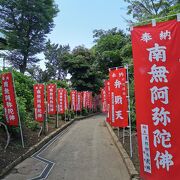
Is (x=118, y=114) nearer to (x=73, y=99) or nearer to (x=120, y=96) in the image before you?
(x=120, y=96)

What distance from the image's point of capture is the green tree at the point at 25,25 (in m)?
40.3

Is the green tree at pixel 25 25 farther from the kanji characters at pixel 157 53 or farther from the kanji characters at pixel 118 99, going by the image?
the kanji characters at pixel 157 53

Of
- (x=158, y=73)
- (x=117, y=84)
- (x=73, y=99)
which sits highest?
(x=117, y=84)

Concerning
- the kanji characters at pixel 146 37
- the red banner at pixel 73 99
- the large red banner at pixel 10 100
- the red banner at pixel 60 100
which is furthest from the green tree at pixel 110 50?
the kanji characters at pixel 146 37

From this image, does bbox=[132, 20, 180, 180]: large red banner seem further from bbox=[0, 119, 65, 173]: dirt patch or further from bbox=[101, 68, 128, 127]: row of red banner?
bbox=[101, 68, 128, 127]: row of red banner

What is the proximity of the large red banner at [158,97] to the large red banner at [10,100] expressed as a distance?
648cm

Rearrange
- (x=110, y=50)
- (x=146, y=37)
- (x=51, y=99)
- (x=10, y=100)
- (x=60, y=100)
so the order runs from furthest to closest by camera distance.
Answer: (x=110, y=50)
(x=60, y=100)
(x=51, y=99)
(x=10, y=100)
(x=146, y=37)

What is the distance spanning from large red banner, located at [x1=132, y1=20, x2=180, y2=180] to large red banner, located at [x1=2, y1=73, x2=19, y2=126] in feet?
21.3

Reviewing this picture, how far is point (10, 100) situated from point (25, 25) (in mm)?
30654

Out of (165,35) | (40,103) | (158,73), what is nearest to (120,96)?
(40,103)

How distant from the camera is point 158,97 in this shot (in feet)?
19.1

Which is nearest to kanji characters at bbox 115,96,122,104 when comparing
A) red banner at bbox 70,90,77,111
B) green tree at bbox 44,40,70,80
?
red banner at bbox 70,90,77,111

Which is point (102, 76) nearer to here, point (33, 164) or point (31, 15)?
point (31, 15)

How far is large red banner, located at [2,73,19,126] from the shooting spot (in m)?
11.8
